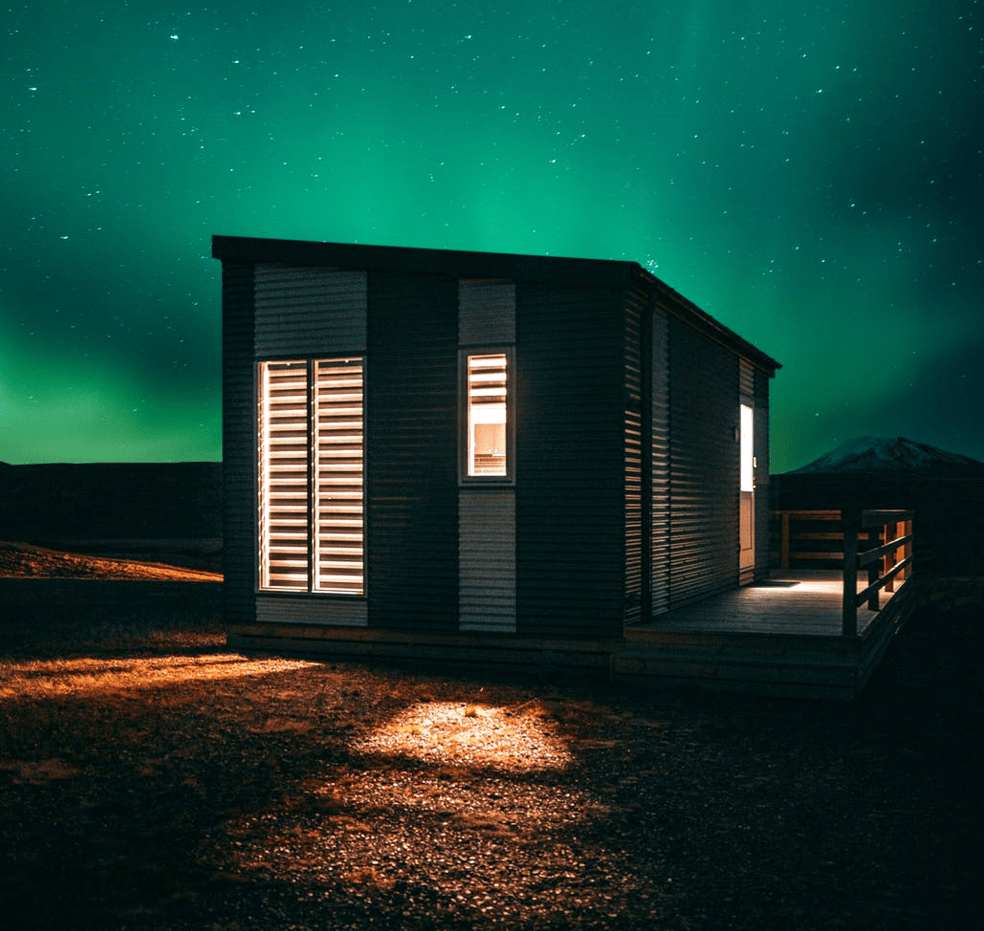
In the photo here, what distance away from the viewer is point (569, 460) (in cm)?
998

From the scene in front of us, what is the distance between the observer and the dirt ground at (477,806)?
424cm

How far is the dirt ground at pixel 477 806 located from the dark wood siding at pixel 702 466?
310 centimetres

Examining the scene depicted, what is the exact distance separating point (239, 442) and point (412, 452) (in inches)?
91.2

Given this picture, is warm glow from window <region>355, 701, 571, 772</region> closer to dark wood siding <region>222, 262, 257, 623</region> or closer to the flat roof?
dark wood siding <region>222, 262, 257, 623</region>

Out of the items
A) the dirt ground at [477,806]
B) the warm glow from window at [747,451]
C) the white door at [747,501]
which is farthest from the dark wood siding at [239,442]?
the warm glow from window at [747,451]

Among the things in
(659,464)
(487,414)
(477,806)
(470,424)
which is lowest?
(477,806)

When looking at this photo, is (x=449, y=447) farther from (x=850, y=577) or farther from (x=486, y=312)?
(x=850, y=577)

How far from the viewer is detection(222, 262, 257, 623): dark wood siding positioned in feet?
37.3

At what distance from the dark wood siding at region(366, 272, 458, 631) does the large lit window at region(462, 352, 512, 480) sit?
160mm

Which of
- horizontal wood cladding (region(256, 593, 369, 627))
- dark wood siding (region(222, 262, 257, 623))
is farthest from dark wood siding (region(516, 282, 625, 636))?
dark wood siding (region(222, 262, 257, 623))

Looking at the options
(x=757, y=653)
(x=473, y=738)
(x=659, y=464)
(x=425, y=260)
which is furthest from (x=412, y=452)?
(x=757, y=653)

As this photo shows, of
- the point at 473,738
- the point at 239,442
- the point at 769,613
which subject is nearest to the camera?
the point at 473,738

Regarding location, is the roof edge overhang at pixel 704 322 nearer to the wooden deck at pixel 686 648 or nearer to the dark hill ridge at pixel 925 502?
the wooden deck at pixel 686 648

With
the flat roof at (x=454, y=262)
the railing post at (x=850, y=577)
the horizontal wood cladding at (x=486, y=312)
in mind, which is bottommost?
the railing post at (x=850, y=577)
